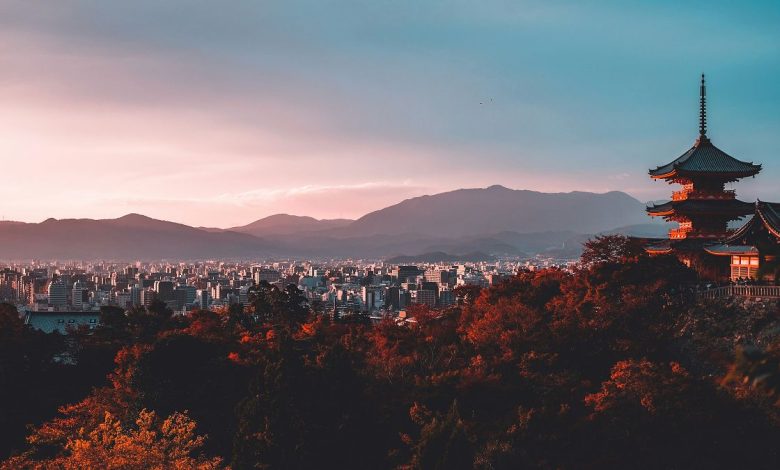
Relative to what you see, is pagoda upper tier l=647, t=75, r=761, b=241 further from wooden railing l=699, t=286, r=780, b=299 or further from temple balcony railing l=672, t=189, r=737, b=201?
wooden railing l=699, t=286, r=780, b=299

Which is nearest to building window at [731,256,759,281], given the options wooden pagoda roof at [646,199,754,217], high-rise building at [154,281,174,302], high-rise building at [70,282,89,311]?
wooden pagoda roof at [646,199,754,217]

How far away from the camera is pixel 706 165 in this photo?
20953 millimetres

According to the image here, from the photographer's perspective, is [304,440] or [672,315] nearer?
[304,440]

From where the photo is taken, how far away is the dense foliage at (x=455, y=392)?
12.7 meters

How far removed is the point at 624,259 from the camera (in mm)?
18641

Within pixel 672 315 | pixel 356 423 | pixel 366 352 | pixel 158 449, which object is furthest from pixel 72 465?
pixel 672 315

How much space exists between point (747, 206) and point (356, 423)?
12.7 meters

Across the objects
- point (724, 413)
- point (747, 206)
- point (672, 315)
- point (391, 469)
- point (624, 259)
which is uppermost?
point (747, 206)

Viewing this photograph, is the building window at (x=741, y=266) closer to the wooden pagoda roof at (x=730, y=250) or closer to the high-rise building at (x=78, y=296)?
the wooden pagoda roof at (x=730, y=250)

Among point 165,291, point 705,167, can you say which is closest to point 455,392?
point 705,167

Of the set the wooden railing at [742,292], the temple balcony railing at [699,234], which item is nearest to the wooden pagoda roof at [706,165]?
the temple balcony railing at [699,234]

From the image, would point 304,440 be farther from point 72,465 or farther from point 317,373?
point 72,465

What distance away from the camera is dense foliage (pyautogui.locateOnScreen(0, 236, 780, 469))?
12.7m

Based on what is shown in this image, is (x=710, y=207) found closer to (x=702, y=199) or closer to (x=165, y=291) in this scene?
(x=702, y=199)
